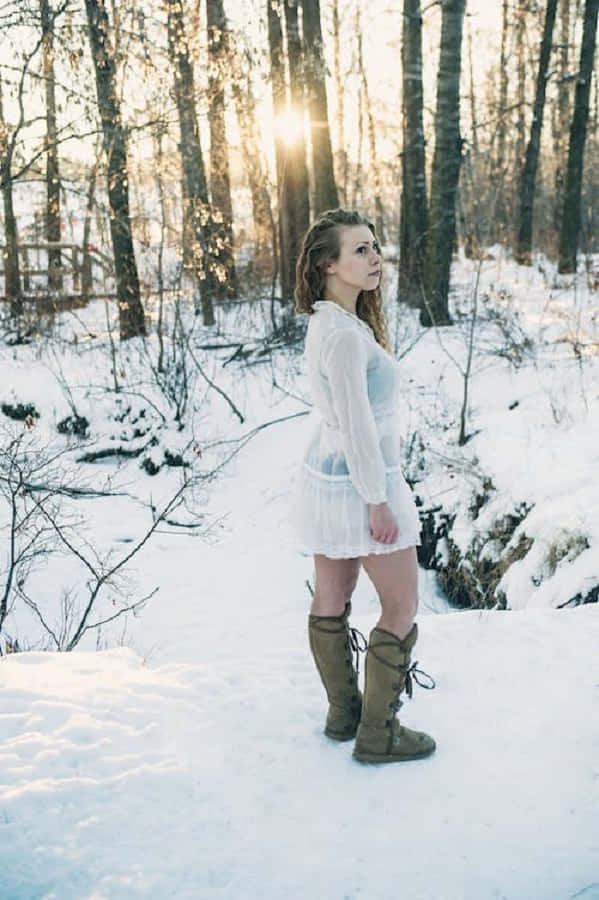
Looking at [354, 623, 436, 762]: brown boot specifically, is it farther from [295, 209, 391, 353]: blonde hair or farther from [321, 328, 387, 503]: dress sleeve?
[295, 209, 391, 353]: blonde hair

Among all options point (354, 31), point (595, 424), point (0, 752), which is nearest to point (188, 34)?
point (595, 424)

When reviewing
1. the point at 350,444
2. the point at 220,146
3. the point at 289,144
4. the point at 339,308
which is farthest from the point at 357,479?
the point at 220,146

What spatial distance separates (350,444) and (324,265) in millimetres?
Result: 629

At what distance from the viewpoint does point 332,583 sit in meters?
2.67

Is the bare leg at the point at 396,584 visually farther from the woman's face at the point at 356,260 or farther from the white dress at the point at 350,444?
the woman's face at the point at 356,260

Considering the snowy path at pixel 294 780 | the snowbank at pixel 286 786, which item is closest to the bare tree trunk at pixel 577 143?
the snowy path at pixel 294 780

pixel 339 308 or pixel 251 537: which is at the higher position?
pixel 339 308

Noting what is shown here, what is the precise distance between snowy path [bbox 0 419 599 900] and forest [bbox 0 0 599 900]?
0.04 ft

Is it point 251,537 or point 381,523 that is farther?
point 251,537

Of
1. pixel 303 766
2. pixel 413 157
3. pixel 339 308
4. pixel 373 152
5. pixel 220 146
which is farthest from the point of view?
pixel 373 152

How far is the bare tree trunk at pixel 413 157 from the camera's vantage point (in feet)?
36.5

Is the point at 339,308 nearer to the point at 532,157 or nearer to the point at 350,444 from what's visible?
the point at 350,444

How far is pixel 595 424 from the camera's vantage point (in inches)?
233

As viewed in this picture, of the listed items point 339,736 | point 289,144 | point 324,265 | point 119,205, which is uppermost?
point 289,144
